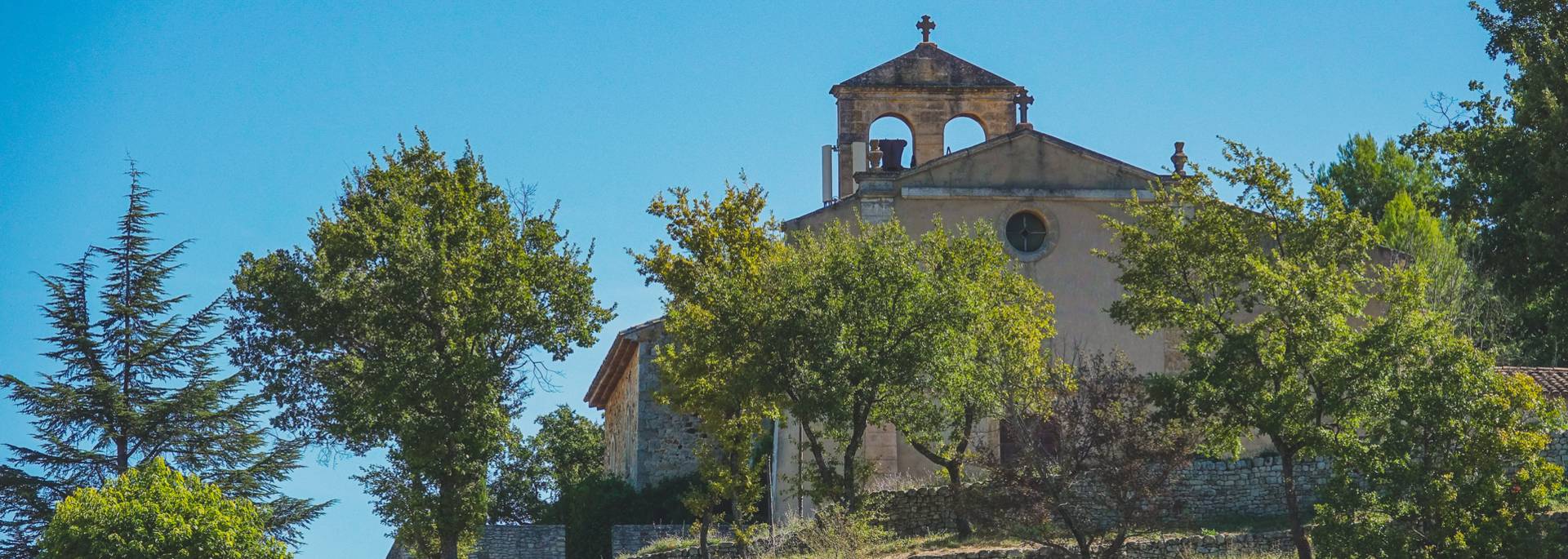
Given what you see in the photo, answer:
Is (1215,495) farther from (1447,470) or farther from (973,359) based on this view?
(1447,470)

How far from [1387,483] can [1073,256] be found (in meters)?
13.2

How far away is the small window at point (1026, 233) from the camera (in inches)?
1342

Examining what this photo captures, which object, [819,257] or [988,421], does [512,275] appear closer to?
[819,257]

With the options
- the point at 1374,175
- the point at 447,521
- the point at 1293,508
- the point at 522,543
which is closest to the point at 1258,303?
the point at 1293,508

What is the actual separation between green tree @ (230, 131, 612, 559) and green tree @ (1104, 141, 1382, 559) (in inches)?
365

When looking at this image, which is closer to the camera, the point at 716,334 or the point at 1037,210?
the point at 716,334

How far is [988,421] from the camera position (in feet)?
107

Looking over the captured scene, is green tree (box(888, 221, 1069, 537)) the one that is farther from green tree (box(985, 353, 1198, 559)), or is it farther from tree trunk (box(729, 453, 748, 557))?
tree trunk (box(729, 453, 748, 557))

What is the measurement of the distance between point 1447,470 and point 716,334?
10.4 m

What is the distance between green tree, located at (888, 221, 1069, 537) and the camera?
85.7 ft

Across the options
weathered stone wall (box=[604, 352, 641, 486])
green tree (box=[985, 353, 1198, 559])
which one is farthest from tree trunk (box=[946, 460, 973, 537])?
weathered stone wall (box=[604, 352, 641, 486])

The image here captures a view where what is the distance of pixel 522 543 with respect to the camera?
32281 millimetres

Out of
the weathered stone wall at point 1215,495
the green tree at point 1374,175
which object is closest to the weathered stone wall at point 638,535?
the weathered stone wall at point 1215,495

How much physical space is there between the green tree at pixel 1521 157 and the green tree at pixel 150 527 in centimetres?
1899
